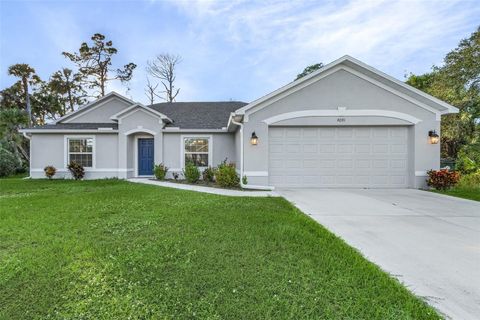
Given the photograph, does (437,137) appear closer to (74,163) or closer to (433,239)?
(433,239)

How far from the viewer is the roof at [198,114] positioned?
1321 cm

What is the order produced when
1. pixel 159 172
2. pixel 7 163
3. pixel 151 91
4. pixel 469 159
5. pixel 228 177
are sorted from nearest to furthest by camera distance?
pixel 228 177 < pixel 159 172 < pixel 469 159 < pixel 7 163 < pixel 151 91

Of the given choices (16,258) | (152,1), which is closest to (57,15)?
(152,1)

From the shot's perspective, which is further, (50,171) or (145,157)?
(145,157)

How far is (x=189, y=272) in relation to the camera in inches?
113

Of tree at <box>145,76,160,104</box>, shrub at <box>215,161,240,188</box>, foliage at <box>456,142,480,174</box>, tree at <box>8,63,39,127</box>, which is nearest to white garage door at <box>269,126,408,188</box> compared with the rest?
shrub at <box>215,161,240,188</box>

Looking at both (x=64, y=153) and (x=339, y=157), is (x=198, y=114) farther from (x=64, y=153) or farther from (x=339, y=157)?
(x=339, y=157)

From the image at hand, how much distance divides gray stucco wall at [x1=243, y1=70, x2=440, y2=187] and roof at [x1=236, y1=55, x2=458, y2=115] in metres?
0.19

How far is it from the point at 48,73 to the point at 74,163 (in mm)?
20812

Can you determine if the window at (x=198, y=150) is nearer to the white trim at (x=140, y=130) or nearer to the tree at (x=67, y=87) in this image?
the white trim at (x=140, y=130)

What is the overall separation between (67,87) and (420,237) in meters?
32.9

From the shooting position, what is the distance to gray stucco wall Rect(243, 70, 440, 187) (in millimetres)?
9445

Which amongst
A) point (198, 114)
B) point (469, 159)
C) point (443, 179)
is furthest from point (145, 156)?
point (469, 159)

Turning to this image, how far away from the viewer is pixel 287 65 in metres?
18.8
